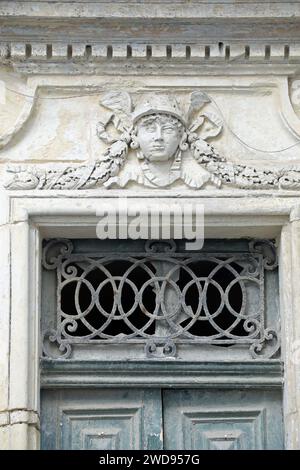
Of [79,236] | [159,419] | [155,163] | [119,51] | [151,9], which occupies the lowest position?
[159,419]

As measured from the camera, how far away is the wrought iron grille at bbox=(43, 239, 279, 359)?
11.8 m

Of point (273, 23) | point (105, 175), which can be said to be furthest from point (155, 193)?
point (273, 23)

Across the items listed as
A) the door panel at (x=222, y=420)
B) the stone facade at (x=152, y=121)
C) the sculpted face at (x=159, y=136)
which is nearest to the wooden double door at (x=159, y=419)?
the door panel at (x=222, y=420)

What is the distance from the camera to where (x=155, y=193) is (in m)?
11.8

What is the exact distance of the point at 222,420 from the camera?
464 inches

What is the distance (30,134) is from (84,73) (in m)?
0.41

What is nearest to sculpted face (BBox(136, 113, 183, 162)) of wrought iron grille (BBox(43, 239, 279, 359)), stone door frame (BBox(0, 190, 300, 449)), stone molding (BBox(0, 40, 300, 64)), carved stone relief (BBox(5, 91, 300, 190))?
carved stone relief (BBox(5, 91, 300, 190))

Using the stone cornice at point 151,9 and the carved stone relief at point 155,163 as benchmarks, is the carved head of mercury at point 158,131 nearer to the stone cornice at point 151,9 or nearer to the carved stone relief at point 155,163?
the carved stone relief at point 155,163

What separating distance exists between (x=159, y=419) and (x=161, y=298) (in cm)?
60

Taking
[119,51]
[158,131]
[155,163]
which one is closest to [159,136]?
[158,131]

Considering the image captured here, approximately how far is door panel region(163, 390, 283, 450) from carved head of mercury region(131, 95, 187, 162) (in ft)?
3.86

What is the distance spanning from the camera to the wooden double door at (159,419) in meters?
11.7

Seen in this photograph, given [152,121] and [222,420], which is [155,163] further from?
[222,420]
